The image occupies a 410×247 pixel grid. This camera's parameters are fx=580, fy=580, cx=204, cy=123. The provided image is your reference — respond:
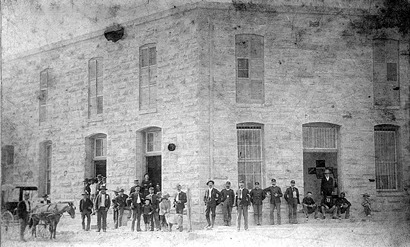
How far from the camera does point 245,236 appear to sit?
11242 mm

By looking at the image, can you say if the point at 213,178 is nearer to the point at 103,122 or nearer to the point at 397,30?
the point at 103,122

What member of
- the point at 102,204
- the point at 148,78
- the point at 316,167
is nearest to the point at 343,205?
the point at 316,167

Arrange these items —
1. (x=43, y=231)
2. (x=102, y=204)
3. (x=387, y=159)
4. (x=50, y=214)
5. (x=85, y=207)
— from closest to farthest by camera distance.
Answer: (x=43, y=231) < (x=50, y=214) < (x=85, y=207) < (x=387, y=159) < (x=102, y=204)

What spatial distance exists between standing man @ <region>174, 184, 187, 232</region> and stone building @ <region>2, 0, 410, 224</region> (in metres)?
0.32

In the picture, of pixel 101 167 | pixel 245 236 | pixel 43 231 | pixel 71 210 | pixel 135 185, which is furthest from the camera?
pixel 135 185

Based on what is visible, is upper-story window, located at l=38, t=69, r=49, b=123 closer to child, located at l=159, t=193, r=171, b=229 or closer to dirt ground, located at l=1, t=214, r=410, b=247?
dirt ground, located at l=1, t=214, r=410, b=247

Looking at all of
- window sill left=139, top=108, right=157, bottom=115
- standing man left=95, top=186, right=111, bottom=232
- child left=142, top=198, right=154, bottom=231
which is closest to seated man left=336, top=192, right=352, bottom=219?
child left=142, top=198, right=154, bottom=231

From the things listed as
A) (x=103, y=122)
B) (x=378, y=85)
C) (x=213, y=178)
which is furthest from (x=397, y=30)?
(x=103, y=122)

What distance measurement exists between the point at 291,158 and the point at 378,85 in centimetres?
257

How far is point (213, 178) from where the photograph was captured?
13406 mm

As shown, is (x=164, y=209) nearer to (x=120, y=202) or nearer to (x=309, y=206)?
(x=120, y=202)

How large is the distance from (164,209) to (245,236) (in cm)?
194

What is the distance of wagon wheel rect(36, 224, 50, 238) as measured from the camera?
10609mm

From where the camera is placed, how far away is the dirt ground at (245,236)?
10.4m
